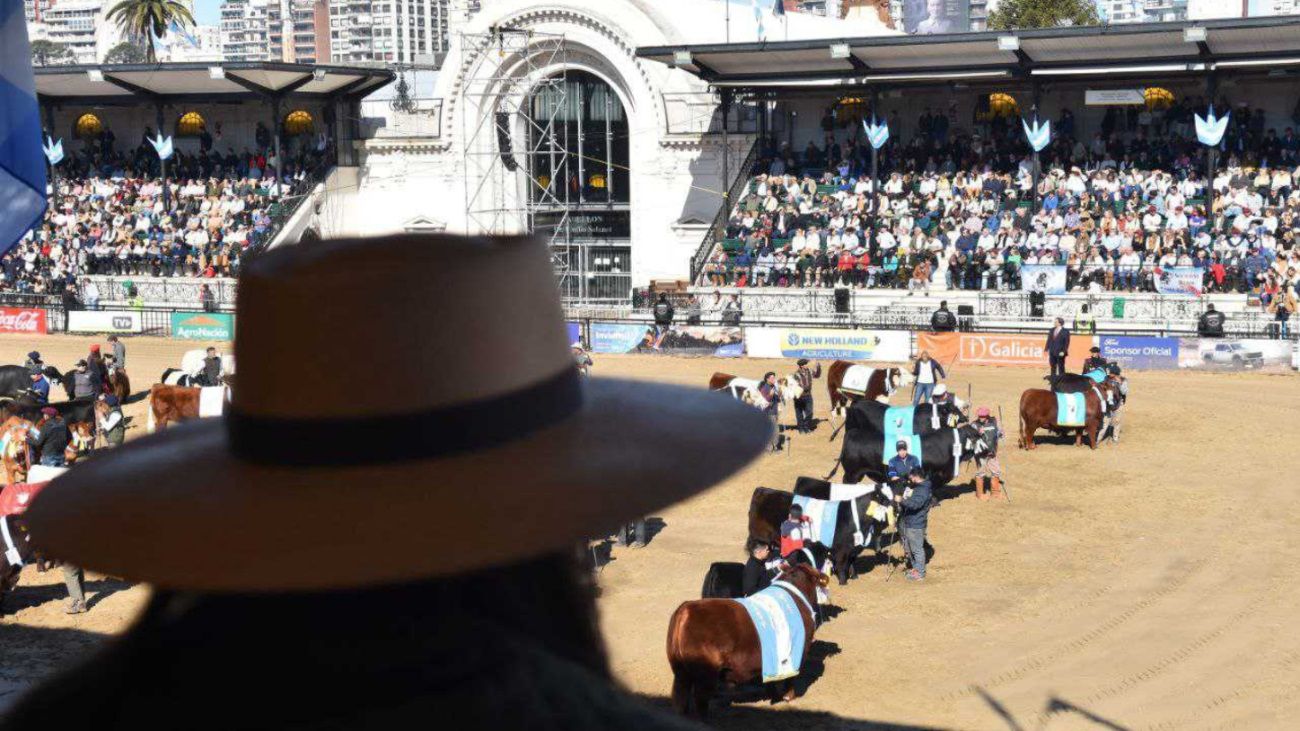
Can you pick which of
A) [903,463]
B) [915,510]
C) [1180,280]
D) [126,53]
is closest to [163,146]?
[1180,280]

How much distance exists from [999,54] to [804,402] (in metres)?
19.2

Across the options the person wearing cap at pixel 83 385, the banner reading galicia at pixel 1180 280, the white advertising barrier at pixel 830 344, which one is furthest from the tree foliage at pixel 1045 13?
the person wearing cap at pixel 83 385

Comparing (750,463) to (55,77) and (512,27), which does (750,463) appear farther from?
(55,77)

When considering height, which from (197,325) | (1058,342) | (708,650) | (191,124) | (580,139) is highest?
(191,124)

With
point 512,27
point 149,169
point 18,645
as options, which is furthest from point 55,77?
point 18,645

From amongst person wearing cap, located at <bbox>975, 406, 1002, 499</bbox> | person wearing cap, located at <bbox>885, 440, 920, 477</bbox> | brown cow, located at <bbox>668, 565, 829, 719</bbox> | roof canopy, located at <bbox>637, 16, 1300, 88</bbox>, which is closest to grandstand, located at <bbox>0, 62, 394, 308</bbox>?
roof canopy, located at <bbox>637, 16, 1300, 88</bbox>

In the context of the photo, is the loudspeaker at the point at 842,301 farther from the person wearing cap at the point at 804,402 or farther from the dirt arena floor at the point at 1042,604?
the dirt arena floor at the point at 1042,604

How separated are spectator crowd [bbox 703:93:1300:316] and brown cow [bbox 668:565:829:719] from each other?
25635 millimetres

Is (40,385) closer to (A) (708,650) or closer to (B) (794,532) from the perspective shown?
(B) (794,532)

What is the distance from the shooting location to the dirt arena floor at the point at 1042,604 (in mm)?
12891

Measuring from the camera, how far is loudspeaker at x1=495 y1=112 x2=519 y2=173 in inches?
1946

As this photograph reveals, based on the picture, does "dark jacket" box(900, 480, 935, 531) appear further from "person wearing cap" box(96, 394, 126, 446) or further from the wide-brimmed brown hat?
the wide-brimmed brown hat

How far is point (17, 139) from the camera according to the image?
17.1 feet

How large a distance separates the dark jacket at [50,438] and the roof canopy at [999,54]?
25.1 metres
